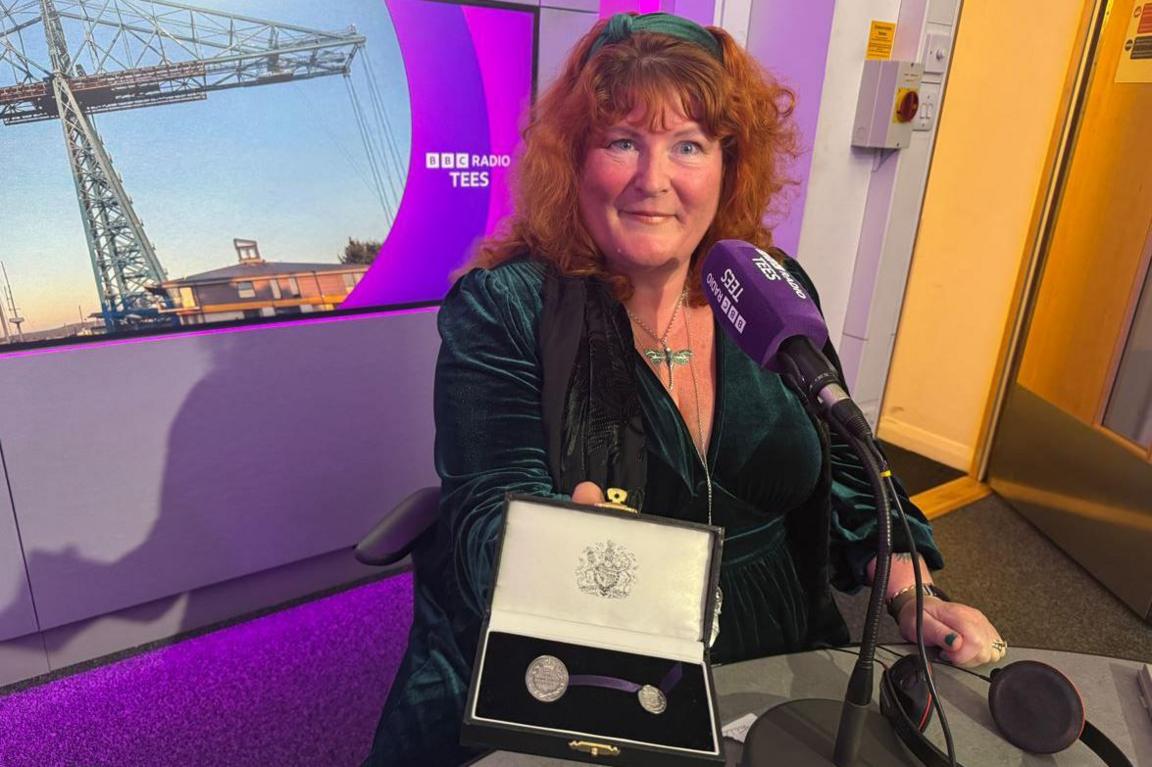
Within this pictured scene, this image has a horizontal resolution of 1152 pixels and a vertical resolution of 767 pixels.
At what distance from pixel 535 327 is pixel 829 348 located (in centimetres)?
43

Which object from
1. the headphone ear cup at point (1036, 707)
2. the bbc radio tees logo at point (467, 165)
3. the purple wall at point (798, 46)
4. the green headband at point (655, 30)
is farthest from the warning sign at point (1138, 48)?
the headphone ear cup at point (1036, 707)

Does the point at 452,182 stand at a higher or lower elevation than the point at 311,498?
higher

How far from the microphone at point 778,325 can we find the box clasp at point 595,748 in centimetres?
34

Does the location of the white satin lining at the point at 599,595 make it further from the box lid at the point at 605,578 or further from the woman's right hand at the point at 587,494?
the woman's right hand at the point at 587,494

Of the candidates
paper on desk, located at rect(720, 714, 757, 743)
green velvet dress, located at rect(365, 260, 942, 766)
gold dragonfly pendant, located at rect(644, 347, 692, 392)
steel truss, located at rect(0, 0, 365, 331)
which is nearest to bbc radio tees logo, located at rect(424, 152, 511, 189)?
steel truss, located at rect(0, 0, 365, 331)

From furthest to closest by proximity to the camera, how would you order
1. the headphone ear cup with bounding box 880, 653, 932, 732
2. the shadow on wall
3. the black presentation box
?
the shadow on wall < the headphone ear cup with bounding box 880, 653, 932, 732 < the black presentation box

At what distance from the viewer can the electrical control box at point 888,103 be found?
8.74 feet

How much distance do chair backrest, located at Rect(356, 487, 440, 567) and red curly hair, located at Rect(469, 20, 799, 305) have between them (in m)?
0.42

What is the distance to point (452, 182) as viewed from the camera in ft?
7.52

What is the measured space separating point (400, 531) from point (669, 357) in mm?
534

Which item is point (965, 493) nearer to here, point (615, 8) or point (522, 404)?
point (615, 8)

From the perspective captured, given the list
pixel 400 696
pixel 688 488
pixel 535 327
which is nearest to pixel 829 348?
pixel 688 488

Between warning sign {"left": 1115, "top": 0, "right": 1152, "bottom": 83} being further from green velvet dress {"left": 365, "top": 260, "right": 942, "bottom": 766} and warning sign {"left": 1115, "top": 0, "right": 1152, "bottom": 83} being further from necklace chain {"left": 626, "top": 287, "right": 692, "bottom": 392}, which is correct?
necklace chain {"left": 626, "top": 287, "right": 692, "bottom": 392}

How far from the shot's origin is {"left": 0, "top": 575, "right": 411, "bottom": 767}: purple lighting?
1874 millimetres
